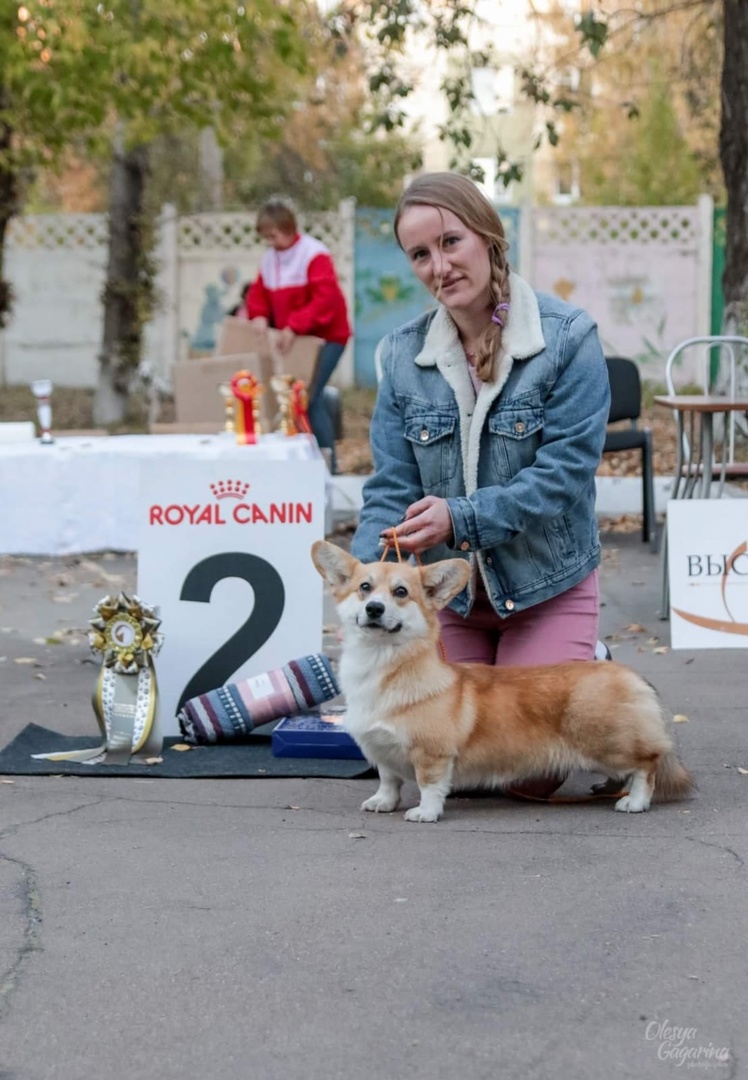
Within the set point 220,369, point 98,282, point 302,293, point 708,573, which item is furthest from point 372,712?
point 98,282

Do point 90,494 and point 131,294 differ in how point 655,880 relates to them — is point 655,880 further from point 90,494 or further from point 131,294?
point 131,294

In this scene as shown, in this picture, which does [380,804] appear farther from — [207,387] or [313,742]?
Answer: [207,387]

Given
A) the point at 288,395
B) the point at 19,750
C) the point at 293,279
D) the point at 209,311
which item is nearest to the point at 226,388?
the point at 288,395

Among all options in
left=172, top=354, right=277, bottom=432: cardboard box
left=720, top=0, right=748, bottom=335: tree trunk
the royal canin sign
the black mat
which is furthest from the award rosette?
left=720, top=0, right=748, bottom=335: tree trunk

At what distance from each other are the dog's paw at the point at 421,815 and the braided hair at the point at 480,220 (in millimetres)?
1217

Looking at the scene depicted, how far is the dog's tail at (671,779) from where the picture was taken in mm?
4098

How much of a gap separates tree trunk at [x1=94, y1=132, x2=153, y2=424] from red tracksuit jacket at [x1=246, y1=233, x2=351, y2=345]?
448 centimetres

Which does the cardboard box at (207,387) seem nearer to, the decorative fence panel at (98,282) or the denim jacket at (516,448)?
the denim jacket at (516,448)

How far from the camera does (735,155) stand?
38.1 ft

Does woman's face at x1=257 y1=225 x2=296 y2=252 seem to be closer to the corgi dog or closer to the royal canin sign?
the royal canin sign

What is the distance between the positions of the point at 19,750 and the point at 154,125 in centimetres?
864

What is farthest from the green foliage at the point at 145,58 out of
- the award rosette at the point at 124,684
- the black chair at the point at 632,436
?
the award rosette at the point at 124,684

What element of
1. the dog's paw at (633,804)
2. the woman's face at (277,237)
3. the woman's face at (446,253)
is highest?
the woman's face at (277,237)

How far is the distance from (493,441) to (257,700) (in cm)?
133
